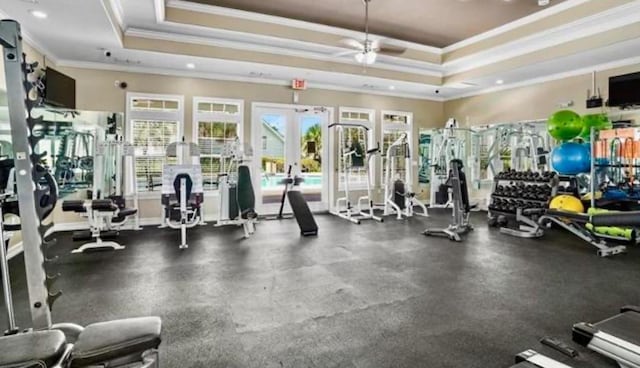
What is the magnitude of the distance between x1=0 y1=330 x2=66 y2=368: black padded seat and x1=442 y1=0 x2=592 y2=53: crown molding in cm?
718

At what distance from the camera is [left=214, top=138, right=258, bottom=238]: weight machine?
6.64 m

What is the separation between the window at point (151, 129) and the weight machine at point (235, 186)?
44.1 inches

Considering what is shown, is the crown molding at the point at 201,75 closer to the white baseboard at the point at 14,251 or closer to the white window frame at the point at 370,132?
the white window frame at the point at 370,132

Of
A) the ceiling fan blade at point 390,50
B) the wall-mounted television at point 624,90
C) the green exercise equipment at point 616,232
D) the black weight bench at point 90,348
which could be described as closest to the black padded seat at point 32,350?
the black weight bench at point 90,348

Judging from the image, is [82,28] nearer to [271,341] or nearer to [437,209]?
[271,341]

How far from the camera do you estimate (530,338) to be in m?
2.70

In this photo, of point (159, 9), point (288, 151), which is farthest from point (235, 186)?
point (159, 9)

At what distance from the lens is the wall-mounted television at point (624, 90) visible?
19.6 ft

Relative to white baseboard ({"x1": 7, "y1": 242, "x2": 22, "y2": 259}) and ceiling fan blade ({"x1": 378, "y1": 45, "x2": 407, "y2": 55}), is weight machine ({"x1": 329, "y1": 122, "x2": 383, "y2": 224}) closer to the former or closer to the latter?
ceiling fan blade ({"x1": 378, "y1": 45, "x2": 407, "y2": 55})

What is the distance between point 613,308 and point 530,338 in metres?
1.16

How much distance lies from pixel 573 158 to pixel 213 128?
6.59 m

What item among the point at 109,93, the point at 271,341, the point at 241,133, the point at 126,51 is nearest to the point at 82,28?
the point at 126,51

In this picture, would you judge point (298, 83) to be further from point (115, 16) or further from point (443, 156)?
point (443, 156)

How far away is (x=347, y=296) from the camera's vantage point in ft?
11.6
